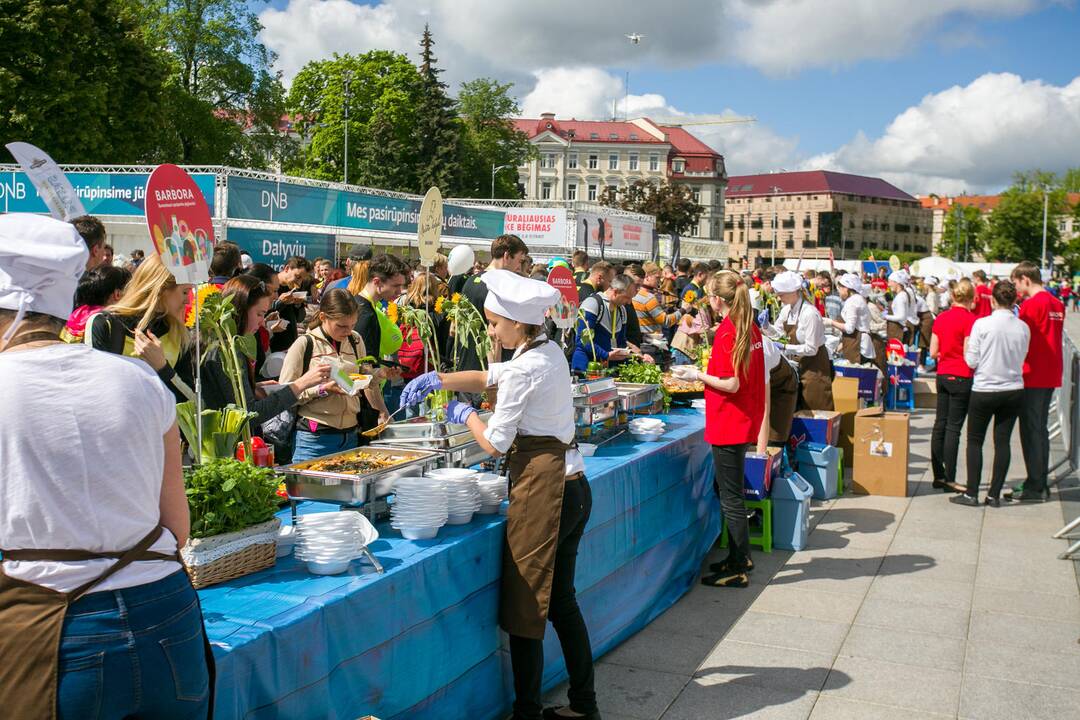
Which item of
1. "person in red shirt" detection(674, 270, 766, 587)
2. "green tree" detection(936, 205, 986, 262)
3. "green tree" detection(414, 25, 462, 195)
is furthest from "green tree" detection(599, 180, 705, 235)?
"person in red shirt" detection(674, 270, 766, 587)

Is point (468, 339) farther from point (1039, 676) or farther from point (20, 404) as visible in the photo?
point (20, 404)

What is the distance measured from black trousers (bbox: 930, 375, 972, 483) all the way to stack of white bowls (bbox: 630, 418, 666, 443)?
340 centimetres

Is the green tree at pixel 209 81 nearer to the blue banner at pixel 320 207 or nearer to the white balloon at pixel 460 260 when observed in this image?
the blue banner at pixel 320 207

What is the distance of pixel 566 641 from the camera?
3.56 meters

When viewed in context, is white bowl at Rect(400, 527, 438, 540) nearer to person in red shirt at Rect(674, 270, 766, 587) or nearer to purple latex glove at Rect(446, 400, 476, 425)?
purple latex glove at Rect(446, 400, 476, 425)

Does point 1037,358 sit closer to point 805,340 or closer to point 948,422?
point 948,422

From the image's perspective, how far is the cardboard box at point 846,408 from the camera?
915cm

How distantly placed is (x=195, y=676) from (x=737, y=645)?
11.0 ft

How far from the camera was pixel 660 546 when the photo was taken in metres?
5.17

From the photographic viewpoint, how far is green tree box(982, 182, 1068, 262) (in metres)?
76.2

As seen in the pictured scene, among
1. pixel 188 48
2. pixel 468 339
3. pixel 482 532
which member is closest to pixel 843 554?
pixel 468 339

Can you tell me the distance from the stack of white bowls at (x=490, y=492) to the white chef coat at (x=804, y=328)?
487 cm

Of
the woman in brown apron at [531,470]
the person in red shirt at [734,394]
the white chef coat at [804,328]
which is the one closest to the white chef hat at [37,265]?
the woman in brown apron at [531,470]

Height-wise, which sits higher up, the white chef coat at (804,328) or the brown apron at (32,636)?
the white chef coat at (804,328)
